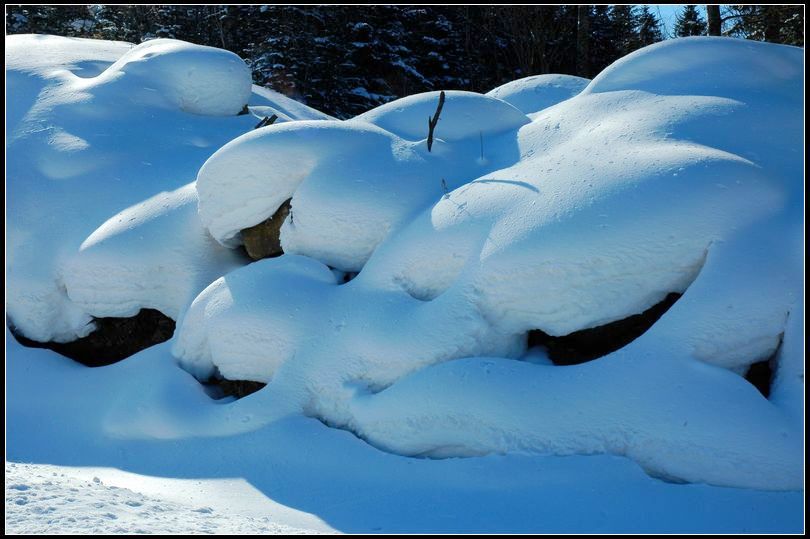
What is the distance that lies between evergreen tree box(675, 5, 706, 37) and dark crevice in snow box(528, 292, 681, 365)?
33.3ft

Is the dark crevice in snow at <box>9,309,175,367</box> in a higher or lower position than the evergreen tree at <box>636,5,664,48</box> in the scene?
lower

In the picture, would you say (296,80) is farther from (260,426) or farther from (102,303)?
(260,426)

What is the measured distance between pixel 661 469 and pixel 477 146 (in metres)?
2.80

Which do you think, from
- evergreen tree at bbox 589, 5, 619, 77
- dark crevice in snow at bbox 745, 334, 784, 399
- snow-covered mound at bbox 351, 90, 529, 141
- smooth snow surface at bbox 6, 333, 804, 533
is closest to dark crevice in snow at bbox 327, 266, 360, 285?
smooth snow surface at bbox 6, 333, 804, 533

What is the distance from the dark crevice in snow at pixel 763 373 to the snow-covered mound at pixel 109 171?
11.9ft

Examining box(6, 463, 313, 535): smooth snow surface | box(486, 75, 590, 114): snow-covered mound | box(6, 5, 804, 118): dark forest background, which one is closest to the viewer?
box(6, 463, 313, 535): smooth snow surface

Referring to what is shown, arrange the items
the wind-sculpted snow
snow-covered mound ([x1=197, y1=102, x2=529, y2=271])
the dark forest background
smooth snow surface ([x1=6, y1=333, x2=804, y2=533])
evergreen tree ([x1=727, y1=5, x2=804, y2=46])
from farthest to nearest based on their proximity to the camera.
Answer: the dark forest background, evergreen tree ([x1=727, y1=5, x2=804, y2=46]), snow-covered mound ([x1=197, y1=102, x2=529, y2=271]), the wind-sculpted snow, smooth snow surface ([x1=6, y1=333, x2=804, y2=533])

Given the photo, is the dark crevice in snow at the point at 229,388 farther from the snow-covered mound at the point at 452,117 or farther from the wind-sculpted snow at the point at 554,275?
the snow-covered mound at the point at 452,117

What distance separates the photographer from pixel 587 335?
4125mm

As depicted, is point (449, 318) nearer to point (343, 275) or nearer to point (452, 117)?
point (343, 275)

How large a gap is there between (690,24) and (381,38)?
592 centimetres

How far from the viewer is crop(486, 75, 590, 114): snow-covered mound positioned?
6.82m

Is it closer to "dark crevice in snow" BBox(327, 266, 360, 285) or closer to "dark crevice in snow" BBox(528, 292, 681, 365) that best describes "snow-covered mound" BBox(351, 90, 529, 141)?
"dark crevice in snow" BBox(327, 266, 360, 285)

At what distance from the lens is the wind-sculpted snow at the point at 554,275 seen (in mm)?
3516
